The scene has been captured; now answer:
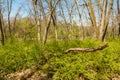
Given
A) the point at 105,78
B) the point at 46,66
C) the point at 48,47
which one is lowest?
the point at 105,78

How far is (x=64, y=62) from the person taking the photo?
5.30 m

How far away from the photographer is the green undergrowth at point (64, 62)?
507 centimetres

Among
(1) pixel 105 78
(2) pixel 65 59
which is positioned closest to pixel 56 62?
(2) pixel 65 59

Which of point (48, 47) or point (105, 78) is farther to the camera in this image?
point (48, 47)

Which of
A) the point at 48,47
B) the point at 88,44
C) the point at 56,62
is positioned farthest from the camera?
the point at 88,44

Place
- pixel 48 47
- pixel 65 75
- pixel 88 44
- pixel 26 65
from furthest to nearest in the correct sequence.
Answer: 1. pixel 88 44
2. pixel 48 47
3. pixel 26 65
4. pixel 65 75

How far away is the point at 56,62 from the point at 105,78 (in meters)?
1.36

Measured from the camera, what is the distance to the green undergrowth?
5.07m

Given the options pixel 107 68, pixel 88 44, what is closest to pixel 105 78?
pixel 107 68

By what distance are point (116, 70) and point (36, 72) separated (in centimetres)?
225

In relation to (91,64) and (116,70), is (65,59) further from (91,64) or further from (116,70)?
(116,70)

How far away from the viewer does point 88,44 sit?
6969 millimetres

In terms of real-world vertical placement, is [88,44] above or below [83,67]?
above

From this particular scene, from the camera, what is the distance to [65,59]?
17.8 ft
